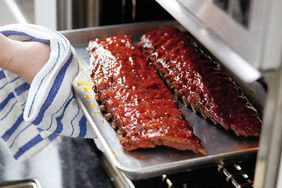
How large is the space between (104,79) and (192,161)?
1.15 feet

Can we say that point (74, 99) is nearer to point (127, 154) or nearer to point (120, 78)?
point (120, 78)

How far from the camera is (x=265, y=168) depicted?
2.78 ft

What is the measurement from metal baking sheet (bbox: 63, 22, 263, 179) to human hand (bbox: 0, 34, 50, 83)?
11cm

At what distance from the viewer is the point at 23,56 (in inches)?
48.7

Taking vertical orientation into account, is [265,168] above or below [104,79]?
above

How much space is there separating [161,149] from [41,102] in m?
0.25

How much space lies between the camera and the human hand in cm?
122

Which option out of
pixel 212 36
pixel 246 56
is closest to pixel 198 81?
pixel 212 36

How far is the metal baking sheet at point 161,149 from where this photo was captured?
3.50 ft

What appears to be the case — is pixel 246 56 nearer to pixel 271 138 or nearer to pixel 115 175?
pixel 271 138

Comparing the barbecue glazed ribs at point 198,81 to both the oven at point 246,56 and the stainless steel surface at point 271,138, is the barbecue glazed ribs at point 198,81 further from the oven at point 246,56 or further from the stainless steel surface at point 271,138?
the stainless steel surface at point 271,138

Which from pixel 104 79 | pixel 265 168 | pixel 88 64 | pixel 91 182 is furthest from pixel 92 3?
pixel 265 168

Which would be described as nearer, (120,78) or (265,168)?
(265,168)

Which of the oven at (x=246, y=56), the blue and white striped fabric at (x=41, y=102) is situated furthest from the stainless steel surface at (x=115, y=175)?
the oven at (x=246, y=56)
